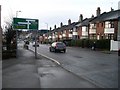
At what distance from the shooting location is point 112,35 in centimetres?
5609

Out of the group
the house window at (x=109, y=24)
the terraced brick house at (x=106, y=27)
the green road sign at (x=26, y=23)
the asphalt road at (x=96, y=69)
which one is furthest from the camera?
the house window at (x=109, y=24)

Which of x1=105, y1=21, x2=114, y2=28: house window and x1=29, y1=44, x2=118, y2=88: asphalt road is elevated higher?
x1=105, y1=21, x2=114, y2=28: house window

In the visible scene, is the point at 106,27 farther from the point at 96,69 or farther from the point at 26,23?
the point at 96,69

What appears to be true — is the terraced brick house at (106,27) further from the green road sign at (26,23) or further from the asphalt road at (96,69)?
the asphalt road at (96,69)

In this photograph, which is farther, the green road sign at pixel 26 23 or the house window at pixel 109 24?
the house window at pixel 109 24

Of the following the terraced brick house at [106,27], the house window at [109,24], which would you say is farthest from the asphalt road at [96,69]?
the house window at [109,24]

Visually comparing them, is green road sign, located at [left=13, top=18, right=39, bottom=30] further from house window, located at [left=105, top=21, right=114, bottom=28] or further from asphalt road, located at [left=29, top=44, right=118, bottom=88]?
house window, located at [left=105, top=21, right=114, bottom=28]

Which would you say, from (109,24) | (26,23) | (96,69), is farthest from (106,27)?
(96,69)

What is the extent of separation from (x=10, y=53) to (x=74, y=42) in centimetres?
3868

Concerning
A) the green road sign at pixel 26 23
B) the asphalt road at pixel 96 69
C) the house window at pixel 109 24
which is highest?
the house window at pixel 109 24

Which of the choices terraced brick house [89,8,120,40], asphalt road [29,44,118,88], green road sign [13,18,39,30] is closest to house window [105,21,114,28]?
terraced brick house [89,8,120,40]

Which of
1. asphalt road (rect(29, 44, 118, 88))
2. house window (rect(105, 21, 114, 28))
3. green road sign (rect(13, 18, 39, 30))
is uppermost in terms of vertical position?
house window (rect(105, 21, 114, 28))

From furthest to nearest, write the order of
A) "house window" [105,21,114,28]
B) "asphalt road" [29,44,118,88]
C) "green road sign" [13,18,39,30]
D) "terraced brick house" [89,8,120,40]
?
"house window" [105,21,114,28], "terraced brick house" [89,8,120,40], "green road sign" [13,18,39,30], "asphalt road" [29,44,118,88]

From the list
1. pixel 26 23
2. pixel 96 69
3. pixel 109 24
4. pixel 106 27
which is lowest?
pixel 96 69
